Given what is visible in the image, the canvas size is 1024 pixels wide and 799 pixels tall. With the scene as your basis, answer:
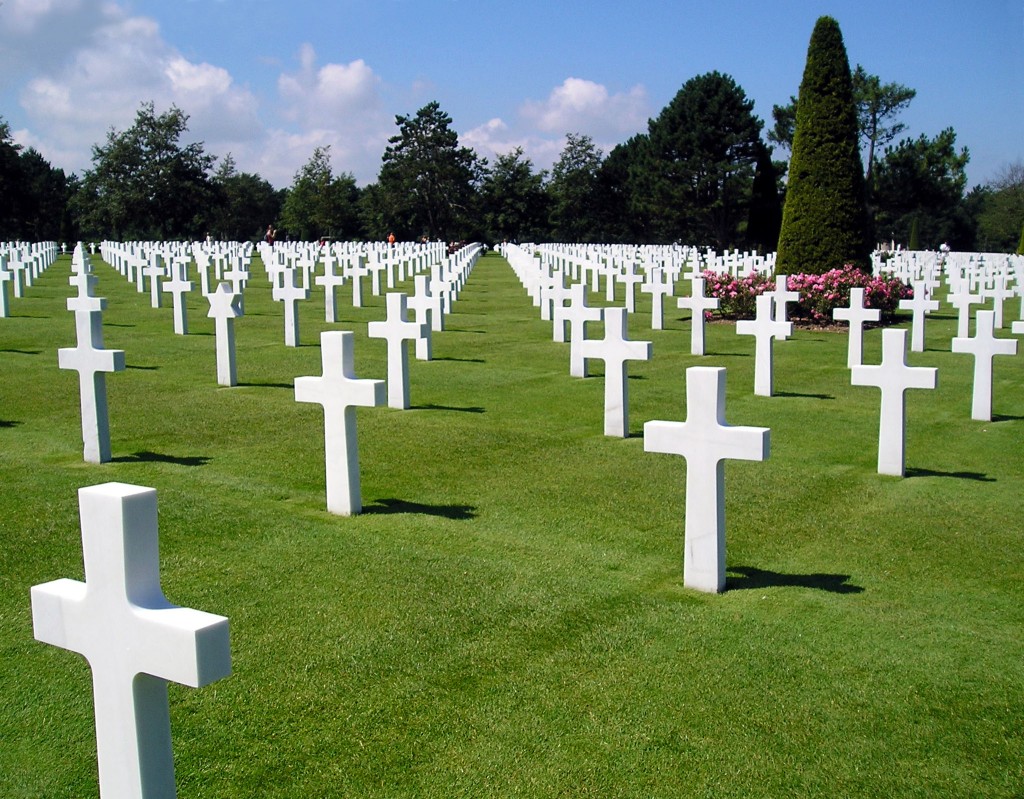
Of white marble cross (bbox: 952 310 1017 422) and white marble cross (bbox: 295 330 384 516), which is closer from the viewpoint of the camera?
white marble cross (bbox: 295 330 384 516)

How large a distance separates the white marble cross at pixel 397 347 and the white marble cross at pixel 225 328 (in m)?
1.78

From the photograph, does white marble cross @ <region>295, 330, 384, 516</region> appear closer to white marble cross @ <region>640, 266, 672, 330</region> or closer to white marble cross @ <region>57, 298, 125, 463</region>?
white marble cross @ <region>57, 298, 125, 463</region>

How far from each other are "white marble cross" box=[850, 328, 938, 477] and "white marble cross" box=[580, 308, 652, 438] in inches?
81.0

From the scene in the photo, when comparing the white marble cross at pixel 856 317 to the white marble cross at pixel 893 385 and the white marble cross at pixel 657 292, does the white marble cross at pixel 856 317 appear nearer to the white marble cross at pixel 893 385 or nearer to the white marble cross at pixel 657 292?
the white marble cross at pixel 893 385

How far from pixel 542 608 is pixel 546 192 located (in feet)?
266

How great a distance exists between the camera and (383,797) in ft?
11.3

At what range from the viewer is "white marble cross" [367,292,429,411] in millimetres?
10781

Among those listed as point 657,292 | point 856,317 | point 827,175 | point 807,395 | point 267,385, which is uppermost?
point 827,175

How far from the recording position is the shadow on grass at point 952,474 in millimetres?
7961

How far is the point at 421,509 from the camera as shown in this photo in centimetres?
691

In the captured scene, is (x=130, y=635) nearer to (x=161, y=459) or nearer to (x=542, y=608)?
(x=542, y=608)

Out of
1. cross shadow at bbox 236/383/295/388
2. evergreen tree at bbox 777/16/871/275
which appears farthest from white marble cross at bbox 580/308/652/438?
evergreen tree at bbox 777/16/871/275

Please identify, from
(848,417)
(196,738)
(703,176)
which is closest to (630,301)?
(848,417)

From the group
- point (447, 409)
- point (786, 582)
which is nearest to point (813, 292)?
point (447, 409)
